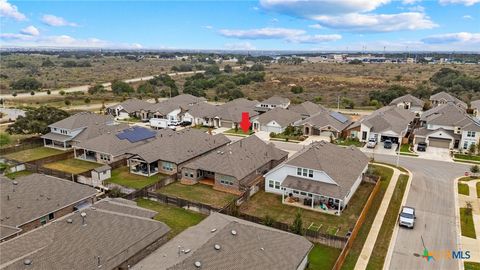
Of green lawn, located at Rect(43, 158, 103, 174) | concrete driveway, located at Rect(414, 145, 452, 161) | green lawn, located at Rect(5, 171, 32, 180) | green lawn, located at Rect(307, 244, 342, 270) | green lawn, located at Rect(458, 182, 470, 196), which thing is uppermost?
concrete driveway, located at Rect(414, 145, 452, 161)

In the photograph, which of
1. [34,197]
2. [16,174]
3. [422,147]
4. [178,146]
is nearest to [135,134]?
[178,146]

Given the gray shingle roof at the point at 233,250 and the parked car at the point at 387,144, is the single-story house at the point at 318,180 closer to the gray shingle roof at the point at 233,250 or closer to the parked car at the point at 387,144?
the gray shingle roof at the point at 233,250

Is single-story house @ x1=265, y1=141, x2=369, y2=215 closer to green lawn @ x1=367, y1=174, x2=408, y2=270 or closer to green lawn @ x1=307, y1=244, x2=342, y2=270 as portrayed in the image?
green lawn @ x1=367, y1=174, x2=408, y2=270

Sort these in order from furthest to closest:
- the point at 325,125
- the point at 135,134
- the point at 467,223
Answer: the point at 325,125
the point at 135,134
the point at 467,223

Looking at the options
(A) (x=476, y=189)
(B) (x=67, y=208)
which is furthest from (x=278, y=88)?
(B) (x=67, y=208)

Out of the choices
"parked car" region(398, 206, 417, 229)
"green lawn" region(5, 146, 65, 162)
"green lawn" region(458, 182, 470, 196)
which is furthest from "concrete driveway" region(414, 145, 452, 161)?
"green lawn" region(5, 146, 65, 162)

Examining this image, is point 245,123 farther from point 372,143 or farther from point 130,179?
A: point 130,179
